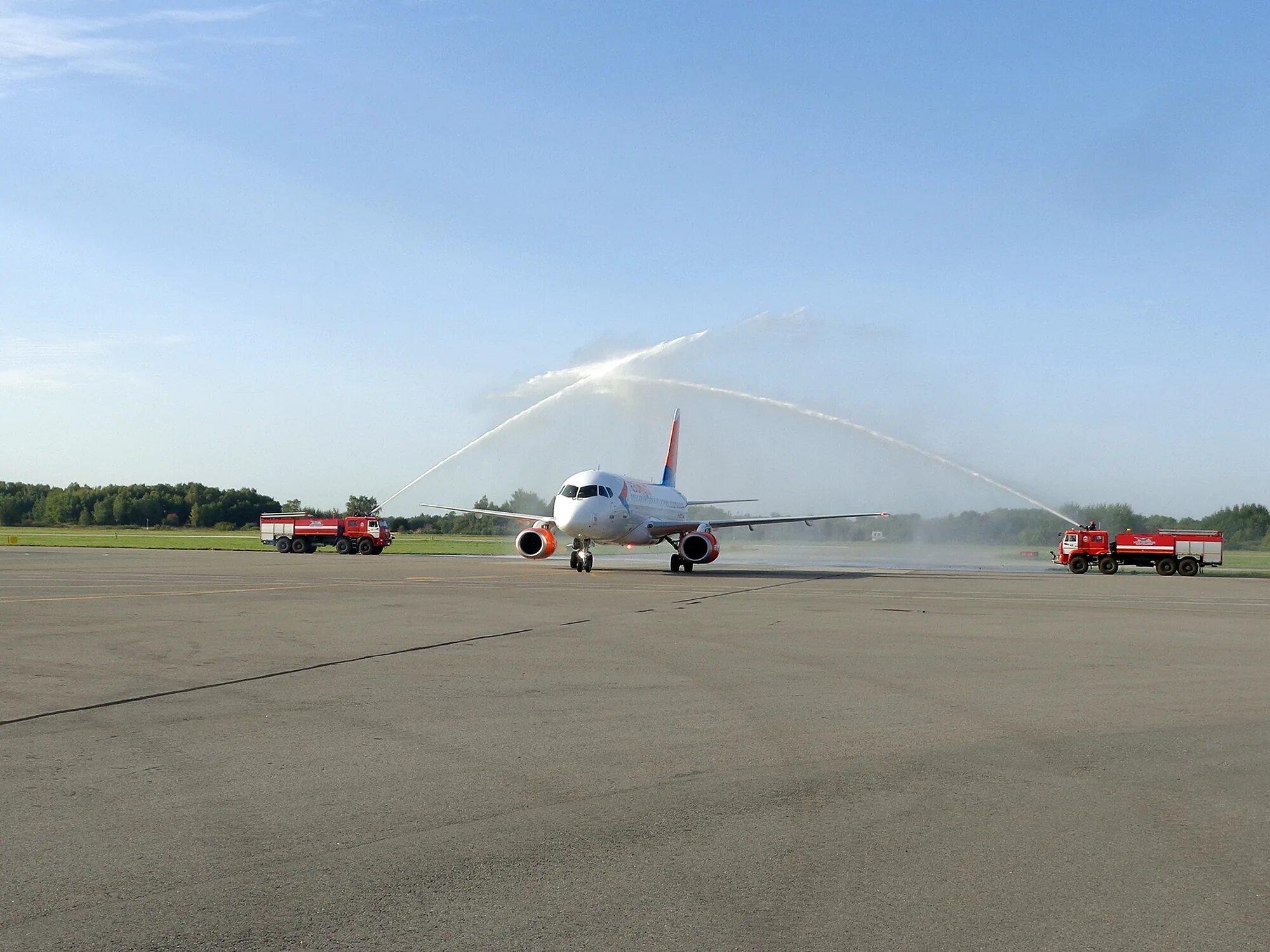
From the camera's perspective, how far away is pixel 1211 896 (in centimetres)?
514

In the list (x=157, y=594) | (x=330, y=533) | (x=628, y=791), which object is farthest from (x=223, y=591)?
(x=330, y=533)

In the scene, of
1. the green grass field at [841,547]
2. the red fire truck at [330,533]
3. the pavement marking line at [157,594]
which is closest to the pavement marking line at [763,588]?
the pavement marking line at [157,594]

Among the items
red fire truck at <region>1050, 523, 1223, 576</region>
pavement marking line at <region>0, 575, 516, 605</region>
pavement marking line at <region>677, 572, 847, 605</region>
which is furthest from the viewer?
red fire truck at <region>1050, 523, 1223, 576</region>

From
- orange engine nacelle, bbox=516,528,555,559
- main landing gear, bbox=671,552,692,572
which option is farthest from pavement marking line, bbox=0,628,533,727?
orange engine nacelle, bbox=516,528,555,559

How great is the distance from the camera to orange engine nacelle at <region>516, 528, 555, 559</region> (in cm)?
4169

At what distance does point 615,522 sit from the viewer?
3838 centimetres

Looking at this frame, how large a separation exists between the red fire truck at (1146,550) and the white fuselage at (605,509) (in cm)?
1904

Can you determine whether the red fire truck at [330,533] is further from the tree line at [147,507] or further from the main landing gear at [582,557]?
the tree line at [147,507]

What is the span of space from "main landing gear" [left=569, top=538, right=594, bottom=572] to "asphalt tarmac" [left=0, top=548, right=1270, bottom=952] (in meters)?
21.3

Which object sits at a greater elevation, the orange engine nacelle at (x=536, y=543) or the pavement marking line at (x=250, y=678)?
the orange engine nacelle at (x=536, y=543)

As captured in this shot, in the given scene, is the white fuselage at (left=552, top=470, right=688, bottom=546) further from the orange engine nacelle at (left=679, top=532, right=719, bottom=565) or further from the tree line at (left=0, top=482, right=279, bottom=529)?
the tree line at (left=0, top=482, right=279, bottom=529)

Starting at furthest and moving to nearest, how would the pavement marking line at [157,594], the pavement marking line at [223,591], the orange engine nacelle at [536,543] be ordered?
the orange engine nacelle at [536,543]
the pavement marking line at [223,591]
the pavement marking line at [157,594]

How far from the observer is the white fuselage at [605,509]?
37188 millimetres

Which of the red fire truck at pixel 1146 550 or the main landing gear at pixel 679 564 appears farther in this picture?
the red fire truck at pixel 1146 550
